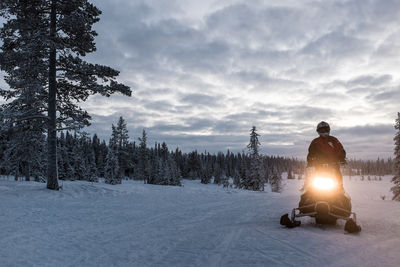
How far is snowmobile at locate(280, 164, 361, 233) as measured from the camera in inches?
268

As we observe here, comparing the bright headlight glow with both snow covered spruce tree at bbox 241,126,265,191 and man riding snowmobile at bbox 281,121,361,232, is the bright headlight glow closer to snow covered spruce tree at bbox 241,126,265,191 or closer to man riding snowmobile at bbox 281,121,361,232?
man riding snowmobile at bbox 281,121,361,232

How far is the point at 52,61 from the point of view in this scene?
15602mm

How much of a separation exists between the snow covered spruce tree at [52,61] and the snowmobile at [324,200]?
12.3 m

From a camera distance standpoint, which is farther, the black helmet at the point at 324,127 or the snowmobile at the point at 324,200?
the black helmet at the point at 324,127

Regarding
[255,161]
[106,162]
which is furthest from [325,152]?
[106,162]

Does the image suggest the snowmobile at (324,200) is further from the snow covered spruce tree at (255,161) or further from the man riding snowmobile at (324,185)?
the snow covered spruce tree at (255,161)

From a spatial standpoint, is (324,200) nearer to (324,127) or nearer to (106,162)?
(324,127)

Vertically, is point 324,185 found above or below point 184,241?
above

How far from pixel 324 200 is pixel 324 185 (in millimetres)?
388

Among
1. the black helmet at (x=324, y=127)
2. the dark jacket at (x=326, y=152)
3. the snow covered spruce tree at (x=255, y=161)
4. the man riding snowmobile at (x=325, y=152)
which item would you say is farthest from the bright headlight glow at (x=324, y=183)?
the snow covered spruce tree at (x=255, y=161)

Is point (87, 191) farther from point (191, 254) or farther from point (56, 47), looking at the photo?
point (191, 254)

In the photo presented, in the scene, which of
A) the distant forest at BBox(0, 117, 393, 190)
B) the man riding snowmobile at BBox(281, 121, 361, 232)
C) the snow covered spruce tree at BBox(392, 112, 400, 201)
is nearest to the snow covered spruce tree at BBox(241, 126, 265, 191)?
the distant forest at BBox(0, 117, 393, 190)

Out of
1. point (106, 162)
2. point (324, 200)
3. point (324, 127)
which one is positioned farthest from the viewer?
point (106, 162)

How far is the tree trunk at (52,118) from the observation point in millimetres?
14930
